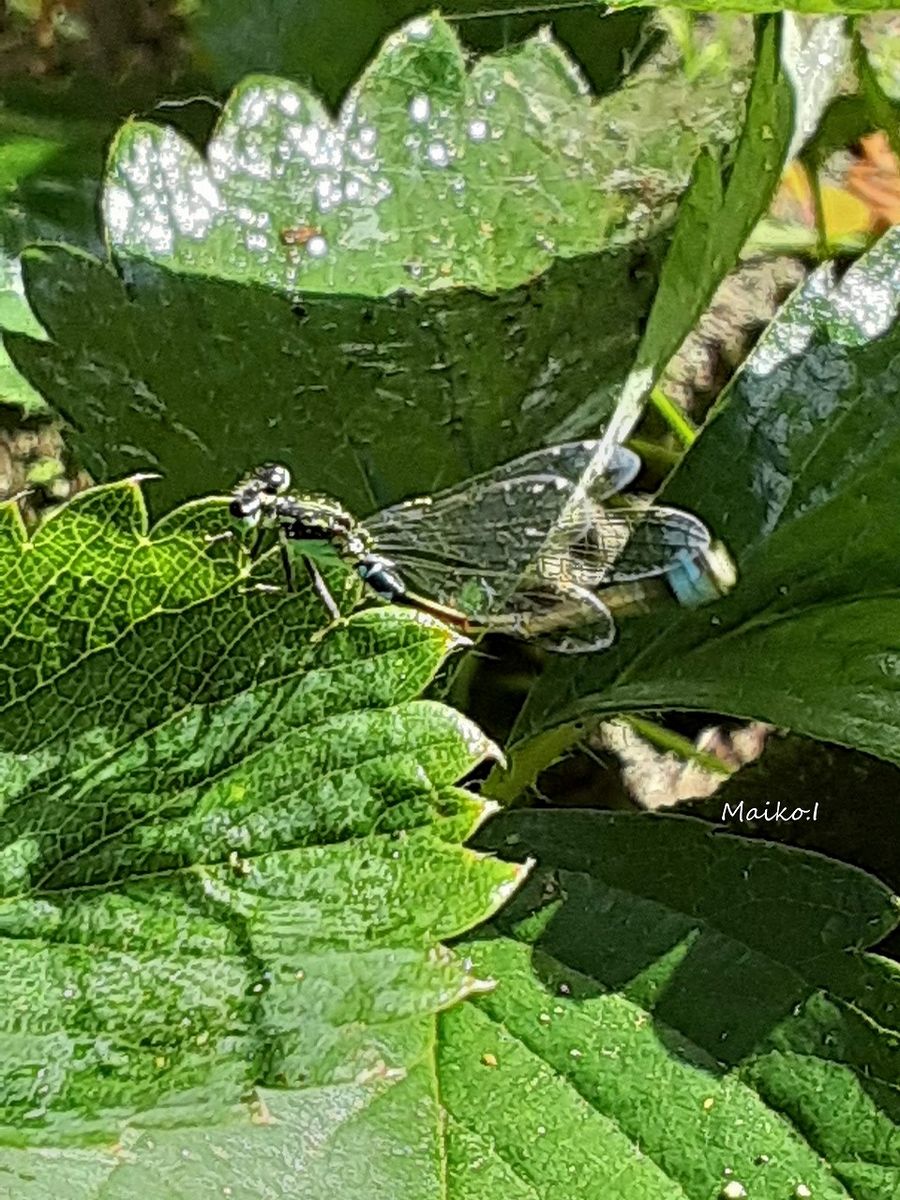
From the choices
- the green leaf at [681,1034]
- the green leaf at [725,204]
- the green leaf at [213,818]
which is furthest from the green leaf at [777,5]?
the green leaf at [681,1034]

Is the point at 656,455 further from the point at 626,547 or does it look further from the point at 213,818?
the point at 213,818

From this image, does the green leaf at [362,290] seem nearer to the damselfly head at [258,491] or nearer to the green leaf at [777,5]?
the damselfly head at [258,491]

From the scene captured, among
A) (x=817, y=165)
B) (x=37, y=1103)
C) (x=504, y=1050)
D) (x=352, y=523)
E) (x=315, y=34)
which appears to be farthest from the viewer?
(x=817, y=165)

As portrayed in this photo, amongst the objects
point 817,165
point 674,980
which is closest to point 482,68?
point 817,165

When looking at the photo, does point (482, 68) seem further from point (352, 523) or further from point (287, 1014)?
point (287, 1014)

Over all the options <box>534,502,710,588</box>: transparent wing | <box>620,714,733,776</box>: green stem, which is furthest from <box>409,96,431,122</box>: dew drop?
<box>620,714,733,776</box>: green stem

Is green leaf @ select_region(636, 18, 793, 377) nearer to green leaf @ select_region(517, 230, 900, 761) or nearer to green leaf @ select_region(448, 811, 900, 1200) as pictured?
green leaf @ select_region(517, 230, 900, 761)
